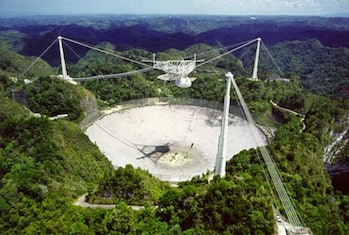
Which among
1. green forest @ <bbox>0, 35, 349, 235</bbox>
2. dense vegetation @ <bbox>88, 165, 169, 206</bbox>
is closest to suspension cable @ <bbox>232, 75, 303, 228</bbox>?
green forest @ <bbox>0, 35, 349, 235</bbox>

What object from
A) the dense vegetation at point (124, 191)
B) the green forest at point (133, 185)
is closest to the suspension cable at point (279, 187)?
the green forest at point (133, 185)

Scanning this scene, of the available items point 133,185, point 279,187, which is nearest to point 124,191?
point 133,185

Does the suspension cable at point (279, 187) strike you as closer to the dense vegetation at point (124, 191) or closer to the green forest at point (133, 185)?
the green forest at point (133, 185)

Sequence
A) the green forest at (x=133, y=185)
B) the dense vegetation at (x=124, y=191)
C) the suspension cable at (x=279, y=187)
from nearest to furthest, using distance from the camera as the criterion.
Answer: the green forest at (x=133, y=185)
the suspension cable at (x=279, y=187)
the dense vegetation at (x=124, y=191)

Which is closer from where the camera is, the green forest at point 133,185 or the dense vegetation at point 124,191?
the green forest at point 133,185

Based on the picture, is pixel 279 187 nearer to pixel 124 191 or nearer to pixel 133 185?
pixel 133 185

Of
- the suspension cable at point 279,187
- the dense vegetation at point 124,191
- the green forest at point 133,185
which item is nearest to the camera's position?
the green forest at point 133,185

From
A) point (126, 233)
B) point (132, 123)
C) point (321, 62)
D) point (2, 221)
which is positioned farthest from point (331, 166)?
point (321, 62)

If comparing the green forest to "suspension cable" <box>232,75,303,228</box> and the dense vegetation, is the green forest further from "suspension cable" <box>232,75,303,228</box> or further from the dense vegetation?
"suspension cable" <box>232,75,303,228</box>
